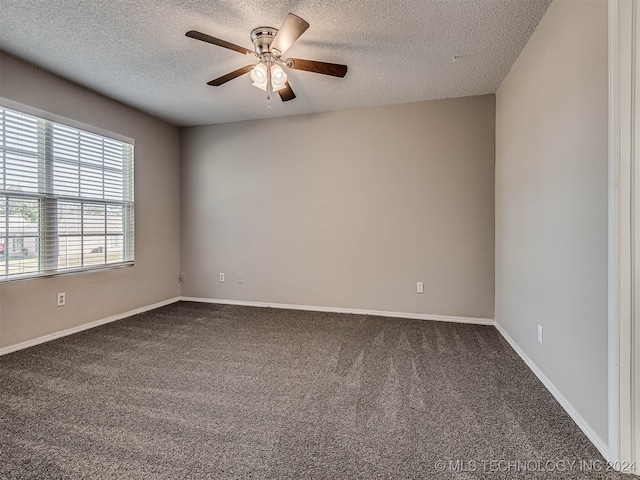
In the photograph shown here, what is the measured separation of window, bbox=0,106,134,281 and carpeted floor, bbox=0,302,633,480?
0.83 metres

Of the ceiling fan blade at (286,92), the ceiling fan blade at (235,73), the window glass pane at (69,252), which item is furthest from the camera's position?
the window glass pane at (69,252)

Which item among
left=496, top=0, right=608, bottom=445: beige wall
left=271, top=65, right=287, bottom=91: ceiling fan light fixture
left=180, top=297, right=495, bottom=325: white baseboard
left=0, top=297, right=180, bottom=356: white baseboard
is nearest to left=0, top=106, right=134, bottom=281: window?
left=0, top=297, right=180, bottom=356: white baseboard

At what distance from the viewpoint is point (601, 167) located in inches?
54.9

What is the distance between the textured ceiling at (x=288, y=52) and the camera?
6.39 ft

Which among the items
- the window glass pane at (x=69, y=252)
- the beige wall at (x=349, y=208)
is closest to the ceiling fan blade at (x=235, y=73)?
the beige wall at (x=349, y=208)

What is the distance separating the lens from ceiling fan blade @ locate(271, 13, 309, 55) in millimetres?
1686

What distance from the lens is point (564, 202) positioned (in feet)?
5.68

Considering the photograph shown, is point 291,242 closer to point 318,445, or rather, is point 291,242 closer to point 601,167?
point 318,445

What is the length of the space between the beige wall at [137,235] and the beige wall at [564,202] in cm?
415

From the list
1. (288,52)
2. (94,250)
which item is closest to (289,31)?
(288,52)

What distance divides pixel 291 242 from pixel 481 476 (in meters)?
3.04

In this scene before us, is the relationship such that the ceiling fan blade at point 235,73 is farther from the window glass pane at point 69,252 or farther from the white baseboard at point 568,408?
the white baseboard at point 568,408

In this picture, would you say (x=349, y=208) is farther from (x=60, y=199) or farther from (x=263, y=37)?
(x=60, y=199)

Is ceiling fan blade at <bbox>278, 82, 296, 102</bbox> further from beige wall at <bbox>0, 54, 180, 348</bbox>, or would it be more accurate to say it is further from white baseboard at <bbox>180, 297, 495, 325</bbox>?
white baseboard at <bbox>180, 297, 495, 325</bbox>
